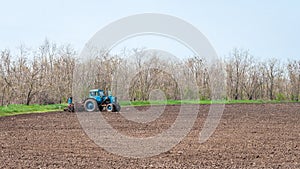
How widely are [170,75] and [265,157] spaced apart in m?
27.1

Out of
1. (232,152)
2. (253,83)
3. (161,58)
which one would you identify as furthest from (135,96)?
(232,152)

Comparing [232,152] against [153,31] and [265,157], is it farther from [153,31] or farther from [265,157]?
[153,31]

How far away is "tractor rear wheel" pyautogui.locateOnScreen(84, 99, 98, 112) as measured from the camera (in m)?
20.0

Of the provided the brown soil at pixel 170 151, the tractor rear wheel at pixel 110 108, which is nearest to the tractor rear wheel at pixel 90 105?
the tractor rear wheel at pixel 110 108

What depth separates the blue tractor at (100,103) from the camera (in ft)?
65.7

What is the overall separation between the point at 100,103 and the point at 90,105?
742 millimetres

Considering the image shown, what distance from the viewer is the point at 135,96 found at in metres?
31.4

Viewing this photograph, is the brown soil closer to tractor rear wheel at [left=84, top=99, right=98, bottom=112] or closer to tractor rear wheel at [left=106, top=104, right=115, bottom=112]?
tractor rear wheel at [left=84, top=99, right=98, bottom=112]

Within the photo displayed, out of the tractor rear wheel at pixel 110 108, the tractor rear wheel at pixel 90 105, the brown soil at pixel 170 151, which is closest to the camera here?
the brown soil at pixel 170 151

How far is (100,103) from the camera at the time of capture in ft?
68.0

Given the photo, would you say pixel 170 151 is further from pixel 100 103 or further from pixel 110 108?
pixel 100 103

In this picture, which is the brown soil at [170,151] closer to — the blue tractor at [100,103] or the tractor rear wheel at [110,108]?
the blue tractor at [100,103]

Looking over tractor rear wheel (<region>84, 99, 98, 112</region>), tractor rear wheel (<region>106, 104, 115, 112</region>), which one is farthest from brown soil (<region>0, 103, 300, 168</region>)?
tractor rear wheel (<region>106, 104, 115, 112</region>)

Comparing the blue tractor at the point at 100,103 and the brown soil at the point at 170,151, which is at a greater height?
the blue tractor at the point at 100,103
